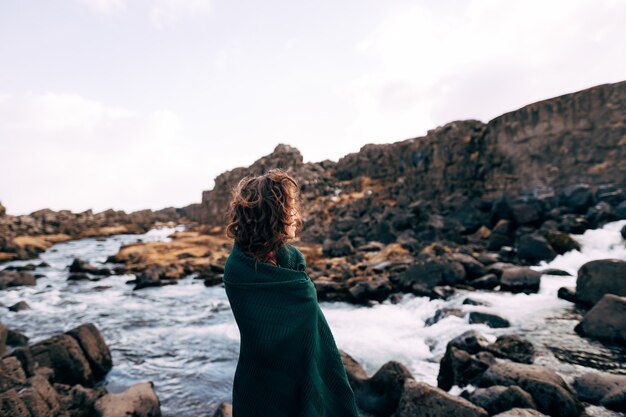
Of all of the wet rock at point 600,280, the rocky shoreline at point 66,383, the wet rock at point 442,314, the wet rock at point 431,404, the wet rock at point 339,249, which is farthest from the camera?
the wet rock at point 339,249

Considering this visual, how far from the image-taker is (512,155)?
26922 mm

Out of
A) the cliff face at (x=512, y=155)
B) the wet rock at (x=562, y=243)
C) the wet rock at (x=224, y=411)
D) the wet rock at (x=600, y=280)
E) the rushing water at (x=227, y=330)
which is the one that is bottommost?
the rushing water at (x=227, y=330)

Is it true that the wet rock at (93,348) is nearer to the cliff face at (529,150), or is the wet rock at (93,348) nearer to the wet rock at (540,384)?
the wet rock at (540,384)

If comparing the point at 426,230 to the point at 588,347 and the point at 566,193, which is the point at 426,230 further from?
the point at 588,347

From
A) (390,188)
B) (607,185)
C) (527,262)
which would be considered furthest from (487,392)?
(390,188)

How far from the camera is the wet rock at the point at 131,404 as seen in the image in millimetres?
5715

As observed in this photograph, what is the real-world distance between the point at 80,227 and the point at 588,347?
7147cm

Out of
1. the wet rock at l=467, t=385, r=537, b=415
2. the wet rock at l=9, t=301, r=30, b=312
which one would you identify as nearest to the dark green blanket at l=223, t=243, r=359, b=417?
the wet rock at l=467, t=385, r=537, b=415

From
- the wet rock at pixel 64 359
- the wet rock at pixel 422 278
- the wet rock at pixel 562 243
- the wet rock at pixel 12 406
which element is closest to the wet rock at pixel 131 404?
the wet rock at pixel 12 406

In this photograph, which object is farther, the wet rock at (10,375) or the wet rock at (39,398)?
the wet rock at (10,375)

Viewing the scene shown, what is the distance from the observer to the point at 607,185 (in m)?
21.1

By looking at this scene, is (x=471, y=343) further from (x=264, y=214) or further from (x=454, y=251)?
(x=454, y=251)

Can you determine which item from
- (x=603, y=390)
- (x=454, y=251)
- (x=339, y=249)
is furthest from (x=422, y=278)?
(x=339, y=249)

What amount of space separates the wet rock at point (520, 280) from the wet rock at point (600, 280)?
1.66 metres
